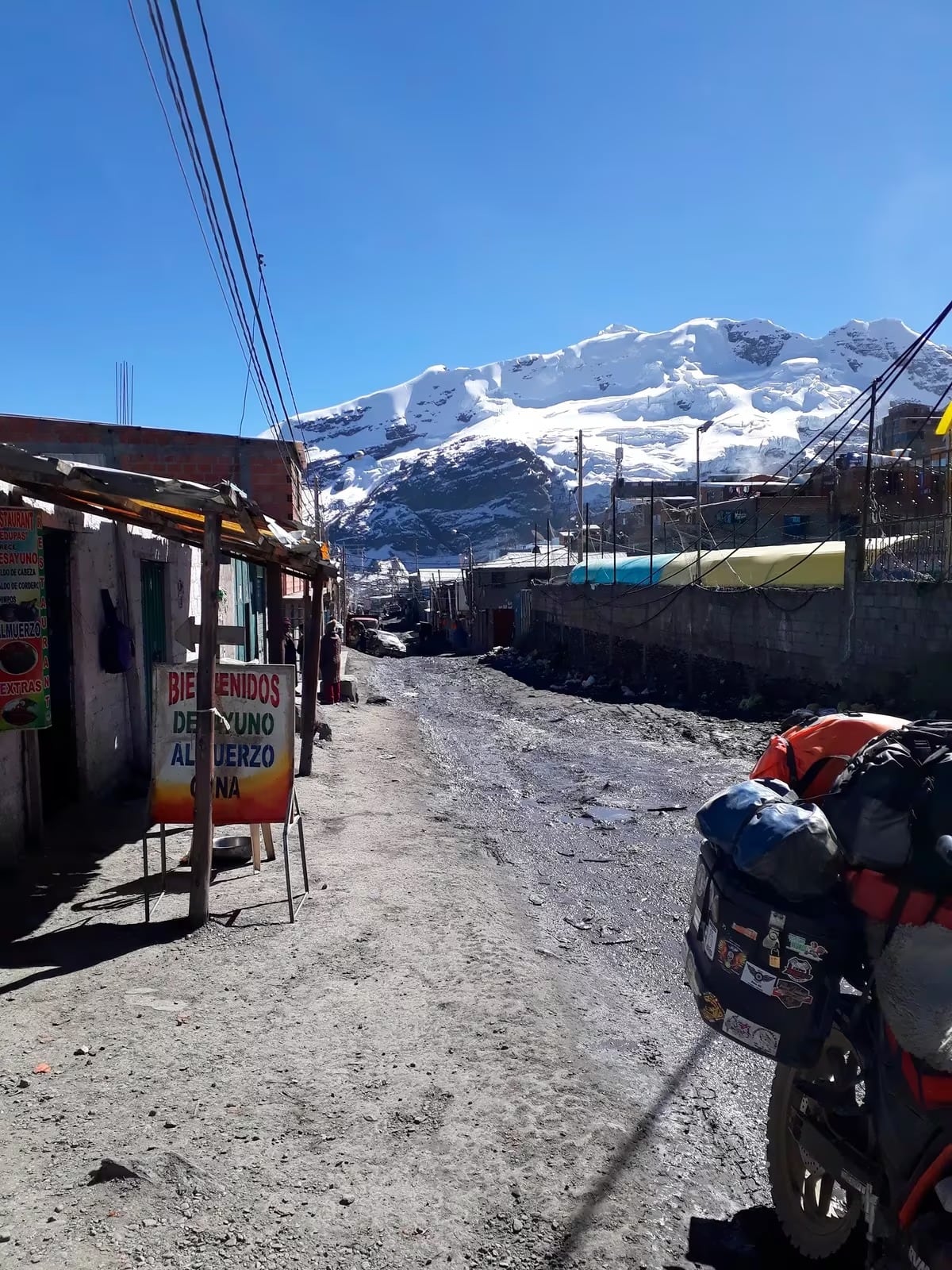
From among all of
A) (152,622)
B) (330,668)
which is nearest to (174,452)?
(330,668)

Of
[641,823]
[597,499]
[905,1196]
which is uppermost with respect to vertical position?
[597,499]

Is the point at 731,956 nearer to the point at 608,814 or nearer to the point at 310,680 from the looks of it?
the point at 608,814

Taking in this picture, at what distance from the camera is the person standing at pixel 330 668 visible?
16.7 m

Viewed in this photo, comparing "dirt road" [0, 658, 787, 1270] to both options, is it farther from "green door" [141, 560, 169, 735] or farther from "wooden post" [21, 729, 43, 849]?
"green door" [141, 560, 169, 735]

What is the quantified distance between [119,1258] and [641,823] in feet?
22.5

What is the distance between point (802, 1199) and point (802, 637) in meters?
14.3

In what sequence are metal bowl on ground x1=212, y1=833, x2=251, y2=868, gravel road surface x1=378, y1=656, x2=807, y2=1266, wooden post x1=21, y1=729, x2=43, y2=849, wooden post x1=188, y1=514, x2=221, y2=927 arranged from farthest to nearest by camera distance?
metal bowl on ground x1=212, y1=833, x2=251, y2=868 < wooden post x1=21, y1=729, x2=43, y2=849 < wooden post x1=188, y1=514, x2=221, y2=927 < gravel road surface x1=378, y1=656, x2=807, y2=1266

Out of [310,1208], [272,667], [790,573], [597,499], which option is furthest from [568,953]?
[597,499]

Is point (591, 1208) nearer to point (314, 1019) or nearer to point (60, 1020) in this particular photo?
point (314, 1019)

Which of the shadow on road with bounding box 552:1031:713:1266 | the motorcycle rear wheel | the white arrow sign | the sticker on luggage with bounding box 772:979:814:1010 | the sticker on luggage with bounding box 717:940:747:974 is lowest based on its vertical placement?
the shadow on road with bounding box 552:1031:713:1266

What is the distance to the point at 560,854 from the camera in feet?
26.1

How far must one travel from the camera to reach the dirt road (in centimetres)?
284

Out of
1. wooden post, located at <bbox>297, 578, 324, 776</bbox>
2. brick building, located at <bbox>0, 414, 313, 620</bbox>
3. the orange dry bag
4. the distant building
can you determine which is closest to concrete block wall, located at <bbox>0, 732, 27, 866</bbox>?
wooden post, located at <bbox>297, 578, 324, 776</bbox>

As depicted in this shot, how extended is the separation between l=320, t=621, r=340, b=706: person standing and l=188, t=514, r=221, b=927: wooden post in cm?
1114
